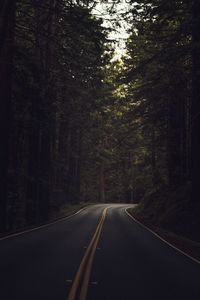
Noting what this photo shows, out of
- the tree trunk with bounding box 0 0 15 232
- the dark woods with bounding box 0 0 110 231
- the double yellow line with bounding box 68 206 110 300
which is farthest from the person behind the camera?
the dark woods with bounding box 0 0 110 231

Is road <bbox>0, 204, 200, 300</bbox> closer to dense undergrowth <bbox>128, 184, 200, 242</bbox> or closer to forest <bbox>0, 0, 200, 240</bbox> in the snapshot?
dense undergrowth <bbox>128, 184, 200, 242</bbox>

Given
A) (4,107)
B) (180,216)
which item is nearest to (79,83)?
(4,107)

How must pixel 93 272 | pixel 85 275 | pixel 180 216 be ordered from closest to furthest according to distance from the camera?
pixel 85 275, pixel 93 272, pixel 180 216

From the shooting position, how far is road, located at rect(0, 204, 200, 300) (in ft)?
18.8

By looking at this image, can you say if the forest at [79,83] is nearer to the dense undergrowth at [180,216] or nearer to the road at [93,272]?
the dense undergrowth at [180,216]

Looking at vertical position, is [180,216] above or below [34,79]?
below

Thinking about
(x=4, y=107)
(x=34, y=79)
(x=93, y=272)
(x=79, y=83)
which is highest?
(x=79, y=83)

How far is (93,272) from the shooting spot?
736cm

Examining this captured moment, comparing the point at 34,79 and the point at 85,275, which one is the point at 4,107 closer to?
the point at 34,79

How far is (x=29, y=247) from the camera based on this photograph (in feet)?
33.9

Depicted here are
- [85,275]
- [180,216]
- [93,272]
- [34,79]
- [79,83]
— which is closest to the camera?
[85,275]

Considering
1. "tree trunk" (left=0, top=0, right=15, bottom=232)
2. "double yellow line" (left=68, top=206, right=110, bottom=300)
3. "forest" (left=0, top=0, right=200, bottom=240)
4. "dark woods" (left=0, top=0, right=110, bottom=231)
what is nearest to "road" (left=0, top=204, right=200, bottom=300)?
"double yellow line" (left=68, top=206, right=110, bottom=300)

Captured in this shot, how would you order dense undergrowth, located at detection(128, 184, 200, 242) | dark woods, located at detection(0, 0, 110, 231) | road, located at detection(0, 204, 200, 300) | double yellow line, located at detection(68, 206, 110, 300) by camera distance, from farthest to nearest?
dense undergrowth, located at detection(128, 184, 200, 242) → dark woods, located at detection(0, 0, 110, 231) → road, located at detection(0, 204, 200, 300) → double yellow line, located at detection(68, 206, 110, 300)

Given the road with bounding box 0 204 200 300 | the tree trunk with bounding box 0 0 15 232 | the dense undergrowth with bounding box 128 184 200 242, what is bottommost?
the road with bounding box 0 204 200 300
